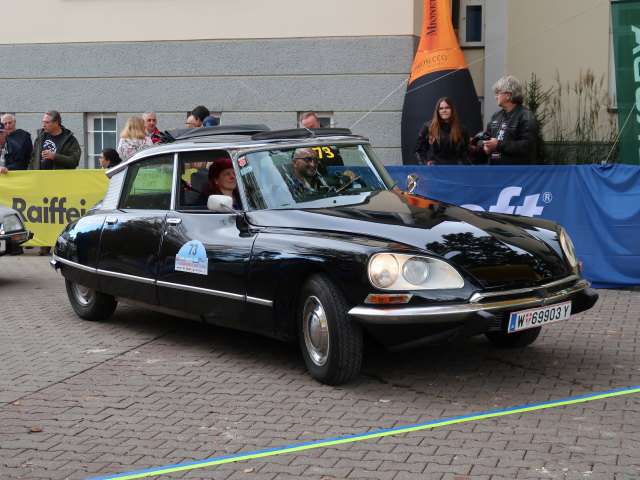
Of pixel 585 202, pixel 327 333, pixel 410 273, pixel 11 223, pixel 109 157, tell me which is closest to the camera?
pixel 410 273

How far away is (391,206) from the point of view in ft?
22.9

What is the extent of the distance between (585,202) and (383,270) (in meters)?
4.92

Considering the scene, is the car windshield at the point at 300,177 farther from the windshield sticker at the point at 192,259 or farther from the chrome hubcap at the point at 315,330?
the chrome hubcap at the point at 315,330

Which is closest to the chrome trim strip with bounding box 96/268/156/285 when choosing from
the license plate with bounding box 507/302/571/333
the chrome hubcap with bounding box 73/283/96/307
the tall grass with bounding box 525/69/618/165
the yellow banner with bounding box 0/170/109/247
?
the chrome hubcap with bounding box 73/283/96/307

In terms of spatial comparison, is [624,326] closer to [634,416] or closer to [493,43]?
[634,416]

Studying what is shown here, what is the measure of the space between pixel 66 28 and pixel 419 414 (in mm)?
13997

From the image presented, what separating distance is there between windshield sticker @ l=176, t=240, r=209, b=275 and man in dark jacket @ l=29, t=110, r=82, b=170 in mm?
7450

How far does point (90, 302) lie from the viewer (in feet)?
29.3

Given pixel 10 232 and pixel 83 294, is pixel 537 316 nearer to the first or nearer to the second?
pixel 83 294

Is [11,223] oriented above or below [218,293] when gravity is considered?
above

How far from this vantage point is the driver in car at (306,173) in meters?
7.20

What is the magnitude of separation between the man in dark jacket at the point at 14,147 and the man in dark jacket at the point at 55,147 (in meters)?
0.37

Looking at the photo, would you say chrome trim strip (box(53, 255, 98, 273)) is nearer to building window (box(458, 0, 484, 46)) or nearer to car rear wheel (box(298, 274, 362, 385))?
car rear wheel (box(298, 274, 362, 385))

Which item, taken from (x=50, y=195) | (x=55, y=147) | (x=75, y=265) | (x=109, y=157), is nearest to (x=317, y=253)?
(x=75, y=265)
